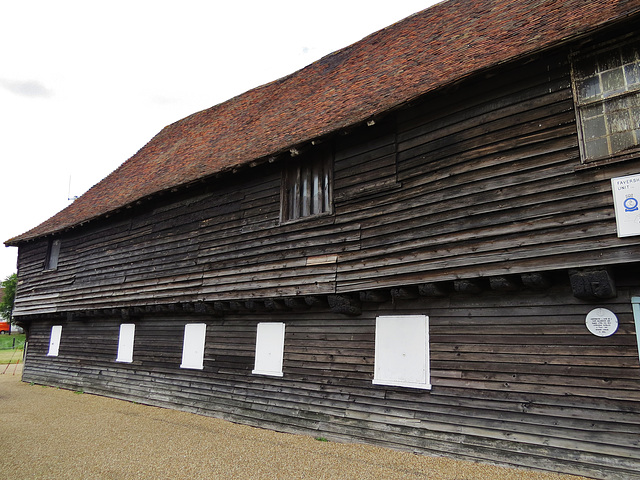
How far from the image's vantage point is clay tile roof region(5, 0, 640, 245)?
6398mm

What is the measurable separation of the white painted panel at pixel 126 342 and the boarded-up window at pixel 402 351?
28.6 feet

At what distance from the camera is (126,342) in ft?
42.2

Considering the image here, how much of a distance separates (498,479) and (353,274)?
3.59 meters

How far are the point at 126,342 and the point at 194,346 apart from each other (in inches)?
141

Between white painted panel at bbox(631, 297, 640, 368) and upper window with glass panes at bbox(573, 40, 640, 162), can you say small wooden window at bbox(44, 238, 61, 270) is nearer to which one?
upper window with glass panes at bbox(573, 40, 640, 162)

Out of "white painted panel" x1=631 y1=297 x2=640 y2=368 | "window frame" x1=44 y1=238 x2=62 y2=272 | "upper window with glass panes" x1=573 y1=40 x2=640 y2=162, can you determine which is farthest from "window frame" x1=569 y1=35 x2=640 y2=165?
"window frame" x1=44 y1=238 x2=62 y2=272

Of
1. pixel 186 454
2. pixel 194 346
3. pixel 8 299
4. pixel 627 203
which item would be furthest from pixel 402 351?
pixel 8 299

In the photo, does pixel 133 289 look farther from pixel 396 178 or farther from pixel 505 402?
pixel 505 402

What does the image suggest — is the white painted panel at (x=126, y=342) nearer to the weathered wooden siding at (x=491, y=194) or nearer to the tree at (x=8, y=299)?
the weathered wooden siding at (x=491, y=194)

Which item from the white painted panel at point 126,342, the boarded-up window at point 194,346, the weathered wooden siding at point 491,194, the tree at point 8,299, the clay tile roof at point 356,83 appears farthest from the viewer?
the tree at point 8,299

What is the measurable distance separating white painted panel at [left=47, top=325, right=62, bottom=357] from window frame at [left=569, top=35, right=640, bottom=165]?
58.4 ft

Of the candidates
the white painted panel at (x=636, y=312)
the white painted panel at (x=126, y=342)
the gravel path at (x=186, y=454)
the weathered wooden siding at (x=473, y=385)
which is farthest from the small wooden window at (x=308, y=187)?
the white painted panel at (x=126, y=342)

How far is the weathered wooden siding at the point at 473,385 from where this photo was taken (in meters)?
5.04

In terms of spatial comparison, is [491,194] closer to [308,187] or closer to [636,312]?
[636,312]
